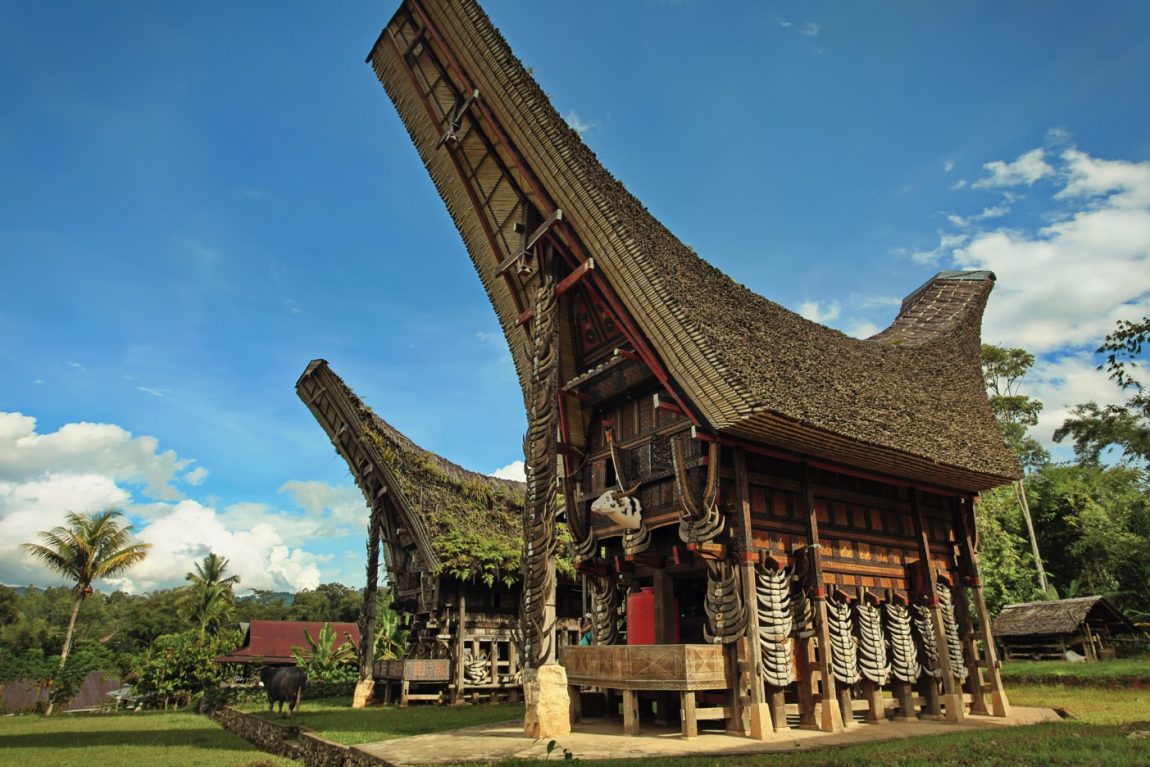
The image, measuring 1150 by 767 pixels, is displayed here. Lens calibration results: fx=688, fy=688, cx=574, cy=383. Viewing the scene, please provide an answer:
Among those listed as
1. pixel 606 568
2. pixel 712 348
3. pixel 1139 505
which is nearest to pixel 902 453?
pixel 712 348

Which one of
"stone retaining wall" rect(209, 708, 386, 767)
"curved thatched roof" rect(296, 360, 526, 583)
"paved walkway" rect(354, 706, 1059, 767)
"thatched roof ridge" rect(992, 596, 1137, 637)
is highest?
"curved thatched roof" rect(296, 360, 526, 583)

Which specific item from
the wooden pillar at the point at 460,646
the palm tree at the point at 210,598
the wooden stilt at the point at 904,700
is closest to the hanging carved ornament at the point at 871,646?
the wooden stilt at the point at 904,700

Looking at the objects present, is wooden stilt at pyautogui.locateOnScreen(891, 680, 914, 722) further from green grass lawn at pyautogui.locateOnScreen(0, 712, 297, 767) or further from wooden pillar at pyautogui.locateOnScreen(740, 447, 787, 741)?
green grass lawn at pyautogui.locateOnScreen(0, 712, 297, 767)

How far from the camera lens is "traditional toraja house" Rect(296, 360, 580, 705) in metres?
17.8

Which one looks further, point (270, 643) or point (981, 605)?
point (270, 643)

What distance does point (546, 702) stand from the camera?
8641 millimetres

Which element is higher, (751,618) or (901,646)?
(751,618)

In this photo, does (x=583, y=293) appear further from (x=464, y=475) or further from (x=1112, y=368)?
(x=464, y=475)

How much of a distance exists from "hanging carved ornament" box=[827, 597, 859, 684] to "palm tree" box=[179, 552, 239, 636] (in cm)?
3757

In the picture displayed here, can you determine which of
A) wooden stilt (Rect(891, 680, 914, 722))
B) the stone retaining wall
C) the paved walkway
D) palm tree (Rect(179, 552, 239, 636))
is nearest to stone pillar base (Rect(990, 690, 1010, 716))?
wooden stilt (Rect(891, 680, 914, 722))

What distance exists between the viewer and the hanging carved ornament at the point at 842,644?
10203 mm

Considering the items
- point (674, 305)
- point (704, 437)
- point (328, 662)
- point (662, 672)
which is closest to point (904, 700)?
point (662, 672)

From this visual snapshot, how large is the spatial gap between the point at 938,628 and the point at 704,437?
601cm

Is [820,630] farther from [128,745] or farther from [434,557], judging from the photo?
[128,745]
